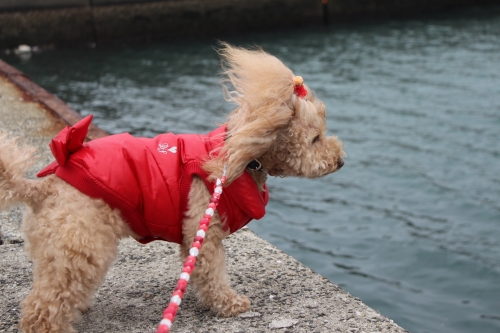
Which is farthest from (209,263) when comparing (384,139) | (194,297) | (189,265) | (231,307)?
(384,139)

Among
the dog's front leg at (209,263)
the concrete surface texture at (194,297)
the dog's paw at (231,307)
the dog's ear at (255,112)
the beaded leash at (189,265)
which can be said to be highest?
the dog's ear at (255,112)

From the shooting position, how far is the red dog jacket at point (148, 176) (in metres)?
3.44

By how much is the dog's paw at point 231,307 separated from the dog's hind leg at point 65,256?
820 mm

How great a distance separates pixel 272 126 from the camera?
3.52 metres

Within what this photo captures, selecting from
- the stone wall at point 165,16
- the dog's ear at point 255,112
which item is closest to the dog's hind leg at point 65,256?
the dog's ear at point 255,112

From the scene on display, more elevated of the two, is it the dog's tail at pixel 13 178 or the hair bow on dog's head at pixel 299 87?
the hair bow on dog's head at pixel 299 87

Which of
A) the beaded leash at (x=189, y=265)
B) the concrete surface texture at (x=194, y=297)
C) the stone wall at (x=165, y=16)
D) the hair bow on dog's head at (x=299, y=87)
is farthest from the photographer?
the stone wall at (x=165, y=16)

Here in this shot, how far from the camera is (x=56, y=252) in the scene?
3273 millimetres

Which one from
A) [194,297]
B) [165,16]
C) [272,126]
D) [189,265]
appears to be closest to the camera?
[189,265]

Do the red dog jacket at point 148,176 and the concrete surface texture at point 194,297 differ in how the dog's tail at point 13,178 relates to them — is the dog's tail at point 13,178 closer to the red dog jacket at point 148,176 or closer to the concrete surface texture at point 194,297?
the red dog jacket at point 148,176

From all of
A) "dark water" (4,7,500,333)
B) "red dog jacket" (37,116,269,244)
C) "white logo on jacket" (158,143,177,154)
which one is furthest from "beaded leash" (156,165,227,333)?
"dark water" (4,7,500,333)

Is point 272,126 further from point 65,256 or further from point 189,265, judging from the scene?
point 65,256

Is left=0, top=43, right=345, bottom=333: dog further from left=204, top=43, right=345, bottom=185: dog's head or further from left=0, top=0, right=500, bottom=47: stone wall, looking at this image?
left=0, top=0, right=500, bottom=47: stone wall

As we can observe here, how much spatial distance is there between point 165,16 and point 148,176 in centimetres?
1706
